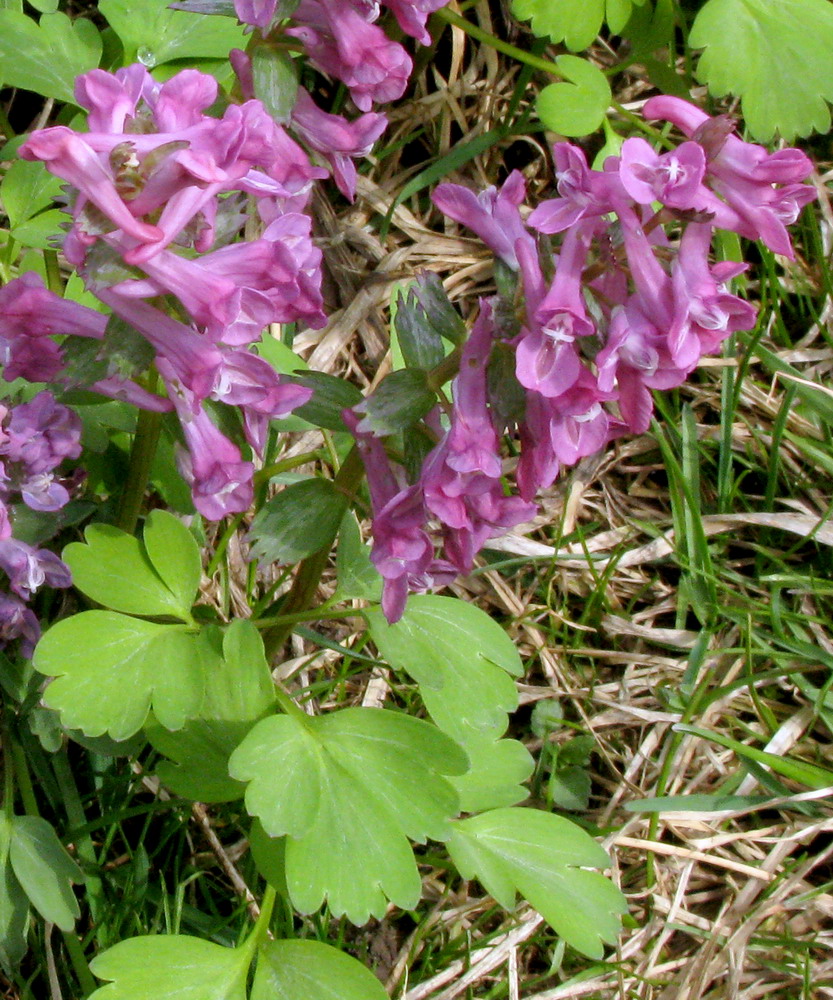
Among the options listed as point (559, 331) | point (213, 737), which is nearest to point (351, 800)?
point (213, 737)

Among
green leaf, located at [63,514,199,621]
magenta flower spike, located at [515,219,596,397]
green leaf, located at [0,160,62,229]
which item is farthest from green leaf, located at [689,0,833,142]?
green leaf, located at [63,514,199,621]

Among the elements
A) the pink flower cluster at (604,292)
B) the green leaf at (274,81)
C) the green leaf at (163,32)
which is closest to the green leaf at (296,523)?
the pink flower cluster at (604,292)

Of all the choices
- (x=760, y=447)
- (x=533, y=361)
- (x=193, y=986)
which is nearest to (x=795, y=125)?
(x=760, y=447)

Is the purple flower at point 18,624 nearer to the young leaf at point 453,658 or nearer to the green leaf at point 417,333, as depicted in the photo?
the young leaf at point 453,658

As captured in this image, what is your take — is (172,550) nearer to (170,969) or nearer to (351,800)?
(351,800)

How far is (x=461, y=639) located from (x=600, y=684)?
74cm

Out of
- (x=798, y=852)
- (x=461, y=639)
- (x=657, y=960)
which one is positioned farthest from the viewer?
(x=798, y=852)

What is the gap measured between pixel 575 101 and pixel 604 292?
3.45 feet

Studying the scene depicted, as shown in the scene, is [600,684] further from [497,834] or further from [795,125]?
[795,125]

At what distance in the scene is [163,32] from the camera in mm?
2035

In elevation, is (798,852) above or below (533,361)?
below

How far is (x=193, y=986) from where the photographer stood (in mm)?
1675

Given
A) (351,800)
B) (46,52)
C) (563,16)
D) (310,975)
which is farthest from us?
(563,16)

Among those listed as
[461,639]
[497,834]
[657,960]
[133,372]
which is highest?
[133,372]
